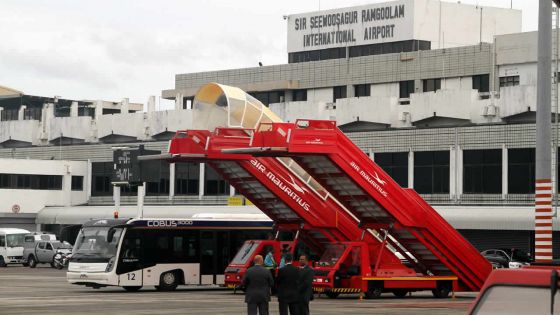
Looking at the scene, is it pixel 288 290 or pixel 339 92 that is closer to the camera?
pixel 288 290

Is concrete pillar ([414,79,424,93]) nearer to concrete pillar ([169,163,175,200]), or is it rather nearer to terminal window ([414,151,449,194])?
terminal window ([414,151,449,194])

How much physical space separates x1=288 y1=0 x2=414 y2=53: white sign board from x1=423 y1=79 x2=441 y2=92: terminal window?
6.30m

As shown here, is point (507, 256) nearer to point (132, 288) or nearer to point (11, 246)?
point (132, 288)

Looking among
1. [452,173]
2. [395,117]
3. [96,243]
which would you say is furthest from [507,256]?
[96,243]

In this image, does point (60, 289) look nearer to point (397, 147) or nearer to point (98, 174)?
point (397, 147)

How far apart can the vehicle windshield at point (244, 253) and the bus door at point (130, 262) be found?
330 cm

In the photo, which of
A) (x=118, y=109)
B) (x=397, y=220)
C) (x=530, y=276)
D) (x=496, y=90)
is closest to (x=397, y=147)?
(x=496, y=90)

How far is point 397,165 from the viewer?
228ft

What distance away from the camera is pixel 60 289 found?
4369cm

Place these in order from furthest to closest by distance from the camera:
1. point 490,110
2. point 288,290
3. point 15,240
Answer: point 15,240 → point 490,110 → point 288,290

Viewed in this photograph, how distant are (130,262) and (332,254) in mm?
7713

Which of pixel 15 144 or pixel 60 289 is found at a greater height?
pixel 15 144

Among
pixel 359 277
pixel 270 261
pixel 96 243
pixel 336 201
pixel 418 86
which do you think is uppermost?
pixel 418 86

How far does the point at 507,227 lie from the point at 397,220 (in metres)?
26.5
